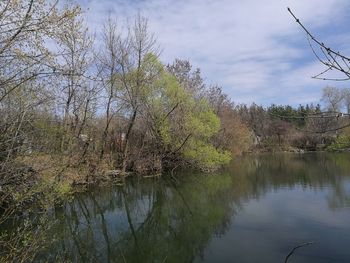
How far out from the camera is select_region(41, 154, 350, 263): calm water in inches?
409

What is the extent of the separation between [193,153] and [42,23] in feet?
74.1

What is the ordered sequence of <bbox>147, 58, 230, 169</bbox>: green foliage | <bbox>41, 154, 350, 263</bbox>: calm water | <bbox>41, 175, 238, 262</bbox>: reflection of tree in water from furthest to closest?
<bbox>147, 58, 230, 169</bbox>: green foliage, <bbox>41, 175, 238, 262</bbox>: reflection of tree in water, <bbox>41, 154, 350, 263</bbox>: calm water

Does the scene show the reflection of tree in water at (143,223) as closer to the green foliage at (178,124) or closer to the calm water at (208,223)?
the calm water at (208,223)

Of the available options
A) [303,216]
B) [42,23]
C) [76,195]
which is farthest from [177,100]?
[42,23]

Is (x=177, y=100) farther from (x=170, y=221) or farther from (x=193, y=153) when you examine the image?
(x=170, y=221)

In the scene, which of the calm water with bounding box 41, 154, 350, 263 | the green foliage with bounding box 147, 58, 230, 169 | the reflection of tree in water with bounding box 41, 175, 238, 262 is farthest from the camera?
the green foliage with bounding box 147, 58, 230, 169

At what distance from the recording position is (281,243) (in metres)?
10.8

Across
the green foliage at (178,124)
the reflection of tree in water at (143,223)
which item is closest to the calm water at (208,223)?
the reflection of tree in water at (143,223)

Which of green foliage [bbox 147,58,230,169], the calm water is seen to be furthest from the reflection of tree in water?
green foliage [bbox 147,58,230,169]

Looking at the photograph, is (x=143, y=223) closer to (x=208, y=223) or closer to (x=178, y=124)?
(x=208, y=223)

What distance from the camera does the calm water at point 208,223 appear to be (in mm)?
10383

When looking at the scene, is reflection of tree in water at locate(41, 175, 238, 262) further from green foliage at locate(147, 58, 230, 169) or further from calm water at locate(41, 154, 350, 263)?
green foliage at locate(147, 58, 230, 169)

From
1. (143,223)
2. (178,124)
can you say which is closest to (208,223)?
(143,223)

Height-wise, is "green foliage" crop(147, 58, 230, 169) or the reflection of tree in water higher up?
"green foliage" crop(147, 58, 230, 169)
